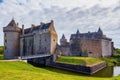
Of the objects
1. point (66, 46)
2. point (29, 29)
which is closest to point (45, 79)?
point (66, 46)

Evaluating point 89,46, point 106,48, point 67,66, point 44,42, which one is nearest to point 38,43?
point 44,42

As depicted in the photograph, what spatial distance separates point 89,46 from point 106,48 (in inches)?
500

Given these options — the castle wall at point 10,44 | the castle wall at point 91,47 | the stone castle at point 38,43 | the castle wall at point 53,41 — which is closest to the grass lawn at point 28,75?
the castle wall at point 53,41

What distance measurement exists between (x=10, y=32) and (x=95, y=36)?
102 feet

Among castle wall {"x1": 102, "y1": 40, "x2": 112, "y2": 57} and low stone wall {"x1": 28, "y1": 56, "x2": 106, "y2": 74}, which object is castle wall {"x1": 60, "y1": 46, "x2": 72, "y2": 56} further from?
castle wall {"x1": 102, "y1": 40, "x2": 112, "y2": 57}

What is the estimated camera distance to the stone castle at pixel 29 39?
45.5m

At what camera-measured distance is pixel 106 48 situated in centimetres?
6394

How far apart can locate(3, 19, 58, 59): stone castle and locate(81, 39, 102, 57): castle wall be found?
942cm

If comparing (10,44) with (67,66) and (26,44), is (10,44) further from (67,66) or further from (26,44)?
(67,66)

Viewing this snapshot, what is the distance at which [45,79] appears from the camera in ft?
50.3

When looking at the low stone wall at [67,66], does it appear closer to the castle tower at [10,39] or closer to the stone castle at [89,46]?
the stone castle at [89,46]

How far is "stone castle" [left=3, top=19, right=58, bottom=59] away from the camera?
4547 centimetres

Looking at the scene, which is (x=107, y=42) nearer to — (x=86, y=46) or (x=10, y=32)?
(x=86, y=46)

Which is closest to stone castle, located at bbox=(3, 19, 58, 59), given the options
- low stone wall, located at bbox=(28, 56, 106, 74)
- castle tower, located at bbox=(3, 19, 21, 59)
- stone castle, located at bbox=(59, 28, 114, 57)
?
castle tower, located at bbox=(3, 19, 21, 59)
